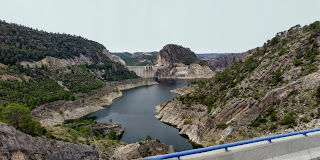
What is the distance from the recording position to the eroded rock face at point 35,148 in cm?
1852

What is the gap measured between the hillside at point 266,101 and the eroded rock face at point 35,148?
2193 cm

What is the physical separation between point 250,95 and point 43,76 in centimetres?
8645

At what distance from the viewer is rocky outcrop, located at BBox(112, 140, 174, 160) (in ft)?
96.8

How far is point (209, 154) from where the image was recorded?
753cm

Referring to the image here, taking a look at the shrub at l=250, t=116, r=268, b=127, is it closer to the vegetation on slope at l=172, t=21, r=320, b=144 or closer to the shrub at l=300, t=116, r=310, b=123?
the vegetation on slope at l=172, t=21, r=320, b=144

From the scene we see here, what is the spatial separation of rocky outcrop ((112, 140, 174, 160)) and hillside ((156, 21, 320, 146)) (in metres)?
10.3

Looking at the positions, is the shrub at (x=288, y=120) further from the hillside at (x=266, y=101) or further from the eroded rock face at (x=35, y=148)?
the eroded rock face at (x=35, y=148)

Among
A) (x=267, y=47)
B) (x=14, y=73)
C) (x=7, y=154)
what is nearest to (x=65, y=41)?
(x=14, y=73)

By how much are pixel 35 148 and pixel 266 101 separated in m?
34.6

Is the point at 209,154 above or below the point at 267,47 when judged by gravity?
below

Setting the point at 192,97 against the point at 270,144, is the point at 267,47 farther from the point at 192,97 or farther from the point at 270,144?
the point at 270,144

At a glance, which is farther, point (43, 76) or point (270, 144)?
point (43, 76)

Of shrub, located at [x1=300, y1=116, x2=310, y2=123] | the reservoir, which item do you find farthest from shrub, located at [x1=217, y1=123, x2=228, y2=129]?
shrub, located at [x1=300, y1=116, x2=310, y2=123]

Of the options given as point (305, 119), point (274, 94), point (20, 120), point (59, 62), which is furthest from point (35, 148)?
point (59, 62)
